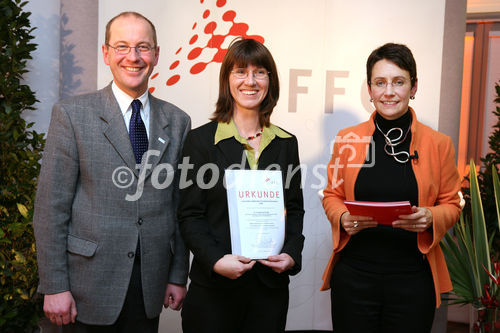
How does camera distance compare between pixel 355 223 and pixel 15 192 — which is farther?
pixel 15 192

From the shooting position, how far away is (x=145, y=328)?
1913 mm

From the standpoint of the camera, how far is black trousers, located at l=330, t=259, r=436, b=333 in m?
1.94

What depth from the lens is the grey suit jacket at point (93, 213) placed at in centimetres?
177

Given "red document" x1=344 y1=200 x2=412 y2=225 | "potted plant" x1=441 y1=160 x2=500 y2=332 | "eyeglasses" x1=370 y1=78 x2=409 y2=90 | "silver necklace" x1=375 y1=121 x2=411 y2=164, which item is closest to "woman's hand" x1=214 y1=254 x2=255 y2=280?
"red document" x1=344 y1=200 x2=412 y2=225

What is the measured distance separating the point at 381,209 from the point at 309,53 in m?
2.27

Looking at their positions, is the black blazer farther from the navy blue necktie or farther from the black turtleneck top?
the black turtleneck top

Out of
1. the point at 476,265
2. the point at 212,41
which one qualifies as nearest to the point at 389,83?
the point at 476,265

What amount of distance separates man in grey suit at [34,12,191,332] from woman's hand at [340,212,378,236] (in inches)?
32.6

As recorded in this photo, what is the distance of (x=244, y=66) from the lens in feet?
6.08

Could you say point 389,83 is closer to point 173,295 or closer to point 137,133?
point 137,133

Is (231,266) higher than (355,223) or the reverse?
the reverse

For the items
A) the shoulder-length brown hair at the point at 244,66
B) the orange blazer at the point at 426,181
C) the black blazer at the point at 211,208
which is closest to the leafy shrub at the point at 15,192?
the black blazer at the point at 211,208

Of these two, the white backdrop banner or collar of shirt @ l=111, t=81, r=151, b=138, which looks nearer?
collar of shirt @ l=111, t=81, r=151, b=138

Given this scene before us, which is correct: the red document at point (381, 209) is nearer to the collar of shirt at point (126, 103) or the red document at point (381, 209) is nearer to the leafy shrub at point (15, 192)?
the collar of shirt at point (126, 103)
